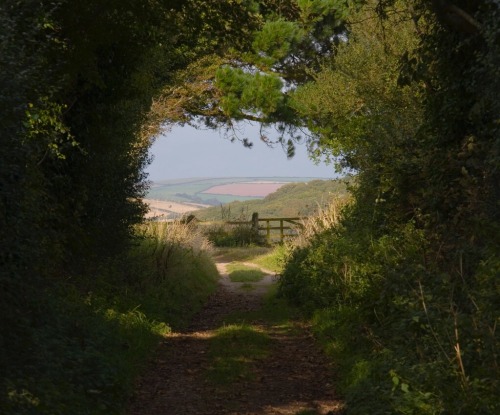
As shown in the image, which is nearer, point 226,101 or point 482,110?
point 482,110

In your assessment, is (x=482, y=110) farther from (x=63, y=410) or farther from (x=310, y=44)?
(x=310, y=44)

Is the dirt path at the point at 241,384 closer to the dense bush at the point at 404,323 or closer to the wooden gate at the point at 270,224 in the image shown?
the dense bush at the point at 404,323

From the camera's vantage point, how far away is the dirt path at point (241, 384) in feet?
28.1

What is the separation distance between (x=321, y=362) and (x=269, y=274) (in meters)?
14.9

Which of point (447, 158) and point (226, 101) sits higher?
point (226, 101)

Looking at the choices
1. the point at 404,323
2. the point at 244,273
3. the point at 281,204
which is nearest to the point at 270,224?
the point at 281,204

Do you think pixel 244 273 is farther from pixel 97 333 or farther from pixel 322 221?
pixel 97 333

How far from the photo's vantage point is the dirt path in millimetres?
8562

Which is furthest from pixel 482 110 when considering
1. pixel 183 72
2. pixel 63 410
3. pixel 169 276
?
pixel 183 72

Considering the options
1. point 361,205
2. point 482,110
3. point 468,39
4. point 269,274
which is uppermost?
point 468,39

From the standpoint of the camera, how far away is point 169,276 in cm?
1741

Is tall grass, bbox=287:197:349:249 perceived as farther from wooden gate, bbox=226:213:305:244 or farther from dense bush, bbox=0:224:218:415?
wooden gate, bbox=226:213:305:244

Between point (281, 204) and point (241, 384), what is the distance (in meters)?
41.4

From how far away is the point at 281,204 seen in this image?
167 feet
